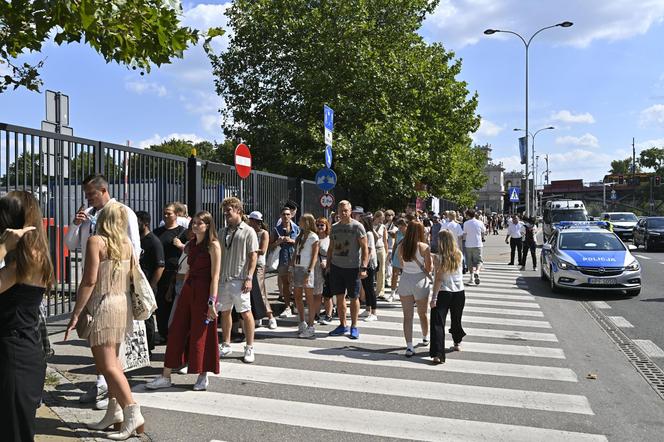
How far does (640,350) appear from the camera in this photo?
7844 millimetres

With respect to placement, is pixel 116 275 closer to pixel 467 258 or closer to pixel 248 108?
pixel 467 258

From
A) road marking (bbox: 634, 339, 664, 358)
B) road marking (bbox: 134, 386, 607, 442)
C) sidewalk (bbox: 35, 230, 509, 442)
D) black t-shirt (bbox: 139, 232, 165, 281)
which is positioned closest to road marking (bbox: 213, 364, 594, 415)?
road marking (bbox: 134, 386, 607, 442)

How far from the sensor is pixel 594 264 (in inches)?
496

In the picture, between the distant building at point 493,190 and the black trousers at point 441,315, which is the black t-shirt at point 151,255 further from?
the distant building at point 493,190

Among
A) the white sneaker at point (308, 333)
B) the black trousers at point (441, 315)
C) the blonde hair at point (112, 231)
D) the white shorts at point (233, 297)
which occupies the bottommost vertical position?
the white sneaker at point (308, 333)

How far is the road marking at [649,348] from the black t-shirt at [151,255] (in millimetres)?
6256

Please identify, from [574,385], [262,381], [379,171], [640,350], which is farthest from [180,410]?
[379,171]

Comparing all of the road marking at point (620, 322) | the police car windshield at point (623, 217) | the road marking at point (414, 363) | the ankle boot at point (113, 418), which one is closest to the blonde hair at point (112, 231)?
the ankle boot at point (113, 418)

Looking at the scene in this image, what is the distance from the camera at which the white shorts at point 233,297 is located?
6609mm

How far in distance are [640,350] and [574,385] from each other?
233cm

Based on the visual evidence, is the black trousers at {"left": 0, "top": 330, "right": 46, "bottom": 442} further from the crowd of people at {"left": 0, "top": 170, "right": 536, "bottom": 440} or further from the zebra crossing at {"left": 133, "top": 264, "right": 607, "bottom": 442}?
the zebra crossing at {"left": 133, "top": 264, "right": 607, "bottom": 442}

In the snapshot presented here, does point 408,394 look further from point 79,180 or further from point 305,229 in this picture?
point 79,180

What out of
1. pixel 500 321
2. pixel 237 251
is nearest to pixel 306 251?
pixel 237 251

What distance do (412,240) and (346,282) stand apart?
1347 millimetres
